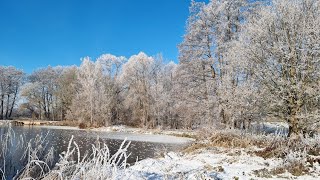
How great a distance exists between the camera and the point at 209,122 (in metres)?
21.9

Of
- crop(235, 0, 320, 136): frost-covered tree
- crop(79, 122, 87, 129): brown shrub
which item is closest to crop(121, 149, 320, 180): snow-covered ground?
crop(235, 0, 320, 136): frost-covered tree

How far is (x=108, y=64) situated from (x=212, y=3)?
102 feet

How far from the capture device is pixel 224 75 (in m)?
19.3

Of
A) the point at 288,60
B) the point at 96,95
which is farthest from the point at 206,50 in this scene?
the point at 96,95

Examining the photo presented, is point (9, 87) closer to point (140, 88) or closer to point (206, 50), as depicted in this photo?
point (140, 88)

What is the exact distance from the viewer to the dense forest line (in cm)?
1241

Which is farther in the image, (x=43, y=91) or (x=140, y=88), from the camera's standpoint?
(x=43, y=91)

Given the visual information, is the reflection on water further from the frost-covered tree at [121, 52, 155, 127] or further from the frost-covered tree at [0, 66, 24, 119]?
the frost-covered tree at [0, 66, 24, 119]

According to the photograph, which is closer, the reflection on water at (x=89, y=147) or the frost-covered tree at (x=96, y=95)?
the reflection on water at (x=89, y=147)

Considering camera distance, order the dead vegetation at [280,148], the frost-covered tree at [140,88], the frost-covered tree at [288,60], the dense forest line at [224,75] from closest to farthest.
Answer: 1. the dead vegetation at [280,148]
2. the frost-covered tree at [288,60]
3. the dense forest line at [224,75]
4. the frost-covered tree at [140,88]

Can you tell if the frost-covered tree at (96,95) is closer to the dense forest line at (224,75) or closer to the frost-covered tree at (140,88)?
the dense forest line at (224,75)

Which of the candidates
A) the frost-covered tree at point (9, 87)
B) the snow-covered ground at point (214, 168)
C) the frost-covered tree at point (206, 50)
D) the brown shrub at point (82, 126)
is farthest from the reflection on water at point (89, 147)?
the frost-covered tree at point (9, 87)

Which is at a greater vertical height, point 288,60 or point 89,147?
point 288,60

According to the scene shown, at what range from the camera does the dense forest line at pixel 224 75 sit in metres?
12.4
